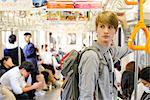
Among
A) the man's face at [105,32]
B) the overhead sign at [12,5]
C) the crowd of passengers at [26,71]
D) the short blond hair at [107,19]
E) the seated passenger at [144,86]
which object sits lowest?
the crowd of passengers at [26,71]

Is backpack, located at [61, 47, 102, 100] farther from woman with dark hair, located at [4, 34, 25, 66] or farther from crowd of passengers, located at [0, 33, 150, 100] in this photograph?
woman with dark hair, located at [4, 34, 25, 66]

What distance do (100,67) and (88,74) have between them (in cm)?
14

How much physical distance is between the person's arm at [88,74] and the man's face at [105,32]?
0.14 m

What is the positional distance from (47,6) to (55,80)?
5.77m

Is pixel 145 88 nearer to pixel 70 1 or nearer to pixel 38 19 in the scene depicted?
pixel 70 1

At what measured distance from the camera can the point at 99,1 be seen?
20.0ft

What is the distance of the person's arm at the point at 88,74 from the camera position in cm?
239

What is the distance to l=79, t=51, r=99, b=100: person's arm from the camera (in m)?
2.39

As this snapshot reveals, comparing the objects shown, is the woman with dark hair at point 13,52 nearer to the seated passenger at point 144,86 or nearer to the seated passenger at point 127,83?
the seated passenger at point 127,83

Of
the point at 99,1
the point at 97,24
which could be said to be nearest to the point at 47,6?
the point at 99,1

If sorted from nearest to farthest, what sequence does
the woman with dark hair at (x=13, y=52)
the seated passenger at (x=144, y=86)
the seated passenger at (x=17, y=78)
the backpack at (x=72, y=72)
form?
the backpack at (x=72, y=72) → the seated passenger at (x=144, y=86) → the seated passenger at (x=17, y=78) → the woman with dark hair at (x=13, y=52)

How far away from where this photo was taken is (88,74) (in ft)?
7.87

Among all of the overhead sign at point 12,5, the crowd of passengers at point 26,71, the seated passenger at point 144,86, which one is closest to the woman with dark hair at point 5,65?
the crowd of passengers at point 26,71

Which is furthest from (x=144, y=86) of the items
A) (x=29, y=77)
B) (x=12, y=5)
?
(x=29, y=77)
